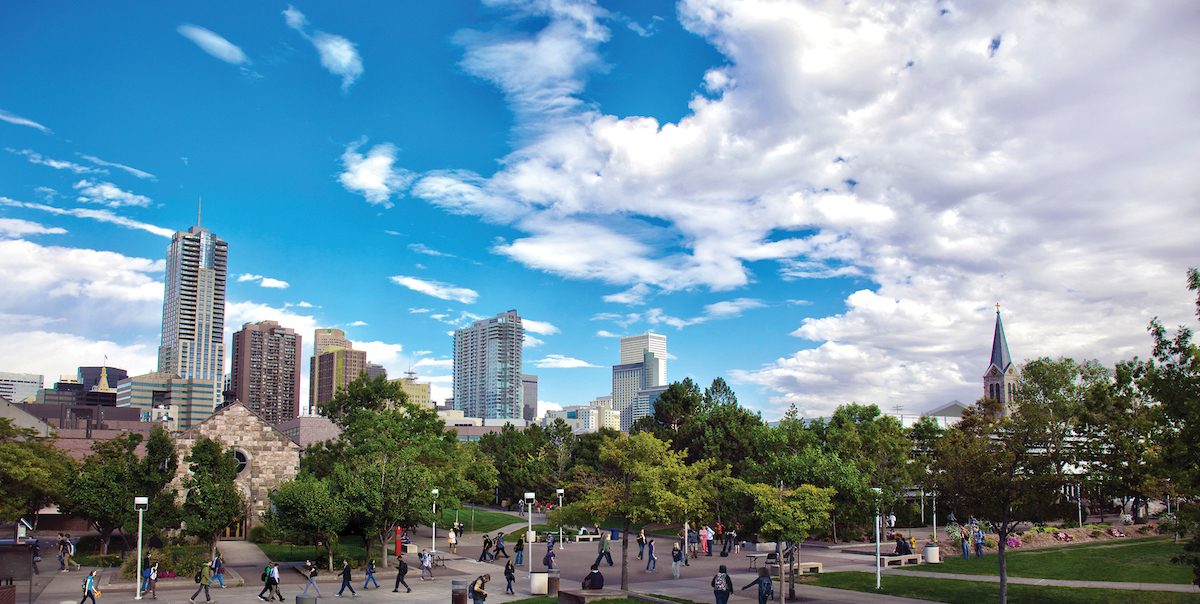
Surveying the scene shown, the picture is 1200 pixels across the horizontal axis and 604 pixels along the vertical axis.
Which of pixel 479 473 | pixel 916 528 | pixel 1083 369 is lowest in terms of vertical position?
pixel 916 528

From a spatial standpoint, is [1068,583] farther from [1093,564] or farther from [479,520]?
[479,520]

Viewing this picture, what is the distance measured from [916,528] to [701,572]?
1263 inches

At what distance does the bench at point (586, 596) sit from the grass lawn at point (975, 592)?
31.8 ft

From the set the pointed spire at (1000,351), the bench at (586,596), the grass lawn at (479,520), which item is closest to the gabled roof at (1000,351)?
the pointed spire at (1000,351)

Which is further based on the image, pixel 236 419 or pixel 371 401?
pixel 236 419

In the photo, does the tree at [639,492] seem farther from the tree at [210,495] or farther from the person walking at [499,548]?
the tree at [210,495]

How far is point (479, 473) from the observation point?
60.3 metres

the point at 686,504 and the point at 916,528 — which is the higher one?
the point at 686,504

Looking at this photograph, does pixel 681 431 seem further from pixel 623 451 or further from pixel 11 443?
pixel 11 443

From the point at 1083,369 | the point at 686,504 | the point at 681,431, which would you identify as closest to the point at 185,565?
the point at 686,504

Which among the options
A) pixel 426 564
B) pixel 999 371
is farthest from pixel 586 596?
pixel 999 371

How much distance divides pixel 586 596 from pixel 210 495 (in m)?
20.6

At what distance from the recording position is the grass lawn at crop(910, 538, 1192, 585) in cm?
3628

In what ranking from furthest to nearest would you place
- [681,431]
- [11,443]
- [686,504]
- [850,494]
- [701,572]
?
[681,431]
[11,443]
[701,572]
[850,494]
[686,504]
